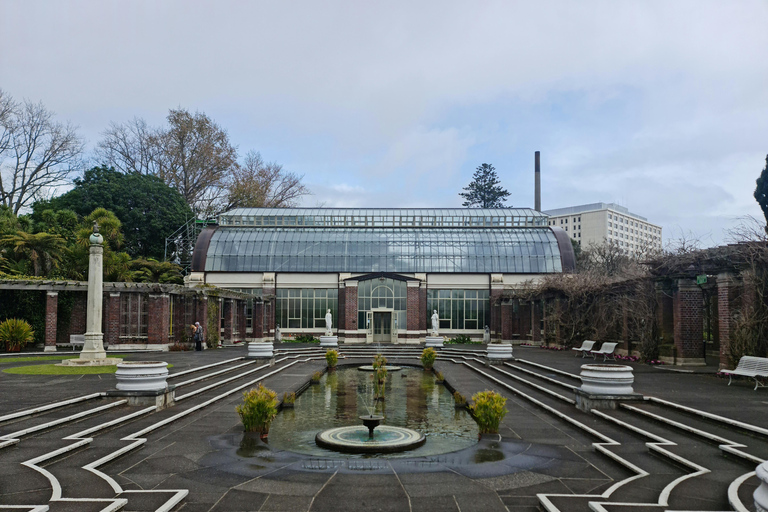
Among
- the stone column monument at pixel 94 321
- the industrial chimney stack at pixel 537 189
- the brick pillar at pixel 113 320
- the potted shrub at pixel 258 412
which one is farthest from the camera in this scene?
the industrial chimney stack at pixel 537 189

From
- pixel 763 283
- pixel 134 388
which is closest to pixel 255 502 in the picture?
pixel 134 388

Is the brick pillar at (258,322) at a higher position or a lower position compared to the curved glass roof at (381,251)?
lower

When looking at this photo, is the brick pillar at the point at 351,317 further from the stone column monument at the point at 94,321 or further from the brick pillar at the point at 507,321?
the stone column monument at the point at 94,321

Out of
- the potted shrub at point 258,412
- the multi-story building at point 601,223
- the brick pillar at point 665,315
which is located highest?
the multi-story building at point 601,223

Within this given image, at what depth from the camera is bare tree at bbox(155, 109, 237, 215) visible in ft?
177

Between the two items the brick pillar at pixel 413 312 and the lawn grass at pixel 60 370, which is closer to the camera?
the lawn grass at pixel 60 370

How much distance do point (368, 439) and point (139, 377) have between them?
19.1ft

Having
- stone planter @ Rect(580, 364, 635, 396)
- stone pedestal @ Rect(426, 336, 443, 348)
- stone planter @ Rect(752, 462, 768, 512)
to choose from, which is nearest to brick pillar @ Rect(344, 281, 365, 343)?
stone pedestal @ Rect(426, 336, 443, 348)

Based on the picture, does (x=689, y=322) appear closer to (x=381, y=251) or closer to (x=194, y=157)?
(x=381, y=251)

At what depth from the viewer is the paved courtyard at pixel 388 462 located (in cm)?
646

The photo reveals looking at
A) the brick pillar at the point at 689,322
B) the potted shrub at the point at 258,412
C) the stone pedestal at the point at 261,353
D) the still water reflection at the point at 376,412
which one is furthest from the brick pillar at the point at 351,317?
the potted shrub at the point at 258,412

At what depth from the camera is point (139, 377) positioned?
489 inches

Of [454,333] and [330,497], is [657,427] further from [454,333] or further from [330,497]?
[454,333]

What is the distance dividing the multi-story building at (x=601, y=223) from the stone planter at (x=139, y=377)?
129908 mm
